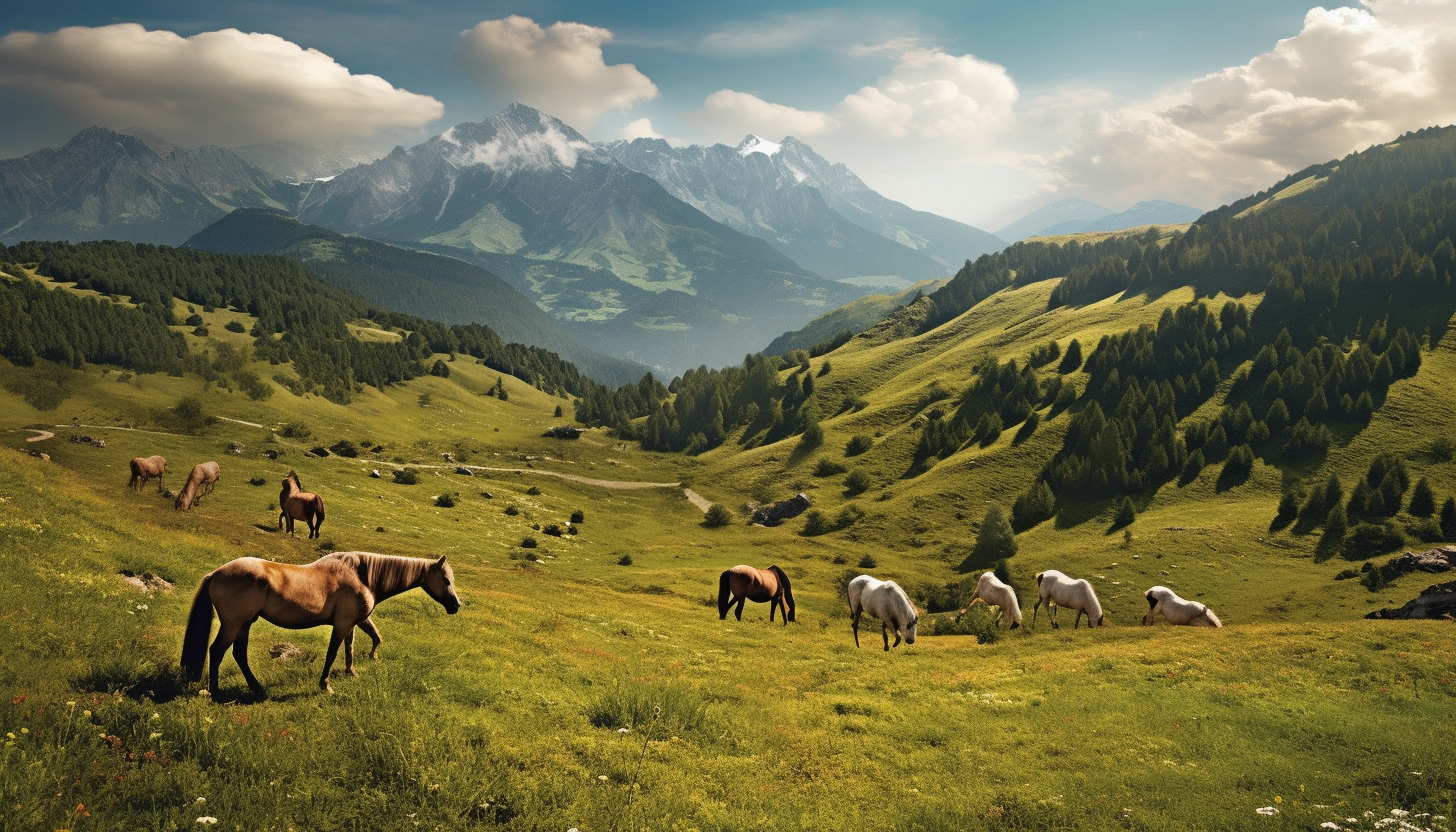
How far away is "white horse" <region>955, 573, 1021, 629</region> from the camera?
47.5 m

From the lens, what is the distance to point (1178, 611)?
44.2 metres

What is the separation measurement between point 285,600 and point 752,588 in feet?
88.4

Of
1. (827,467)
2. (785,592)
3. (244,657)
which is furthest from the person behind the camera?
(827,467)

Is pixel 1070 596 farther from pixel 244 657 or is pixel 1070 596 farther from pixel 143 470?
pixel 143 470

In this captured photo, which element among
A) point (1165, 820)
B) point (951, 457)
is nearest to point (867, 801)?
point (1165, 820)

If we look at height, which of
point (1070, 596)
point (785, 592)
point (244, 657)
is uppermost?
point (244, 657)

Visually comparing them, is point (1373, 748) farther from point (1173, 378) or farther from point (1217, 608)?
point (1173, 378)

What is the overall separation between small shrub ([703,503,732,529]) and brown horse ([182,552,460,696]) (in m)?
122

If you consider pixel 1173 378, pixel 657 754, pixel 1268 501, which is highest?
pixel 1173 378

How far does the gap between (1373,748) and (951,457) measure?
14956cm

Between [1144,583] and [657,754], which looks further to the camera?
[1144,583]

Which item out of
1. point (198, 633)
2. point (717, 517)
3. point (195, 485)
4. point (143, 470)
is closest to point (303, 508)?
point (195, 485)

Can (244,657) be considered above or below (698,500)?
above

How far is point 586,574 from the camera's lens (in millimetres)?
66750
